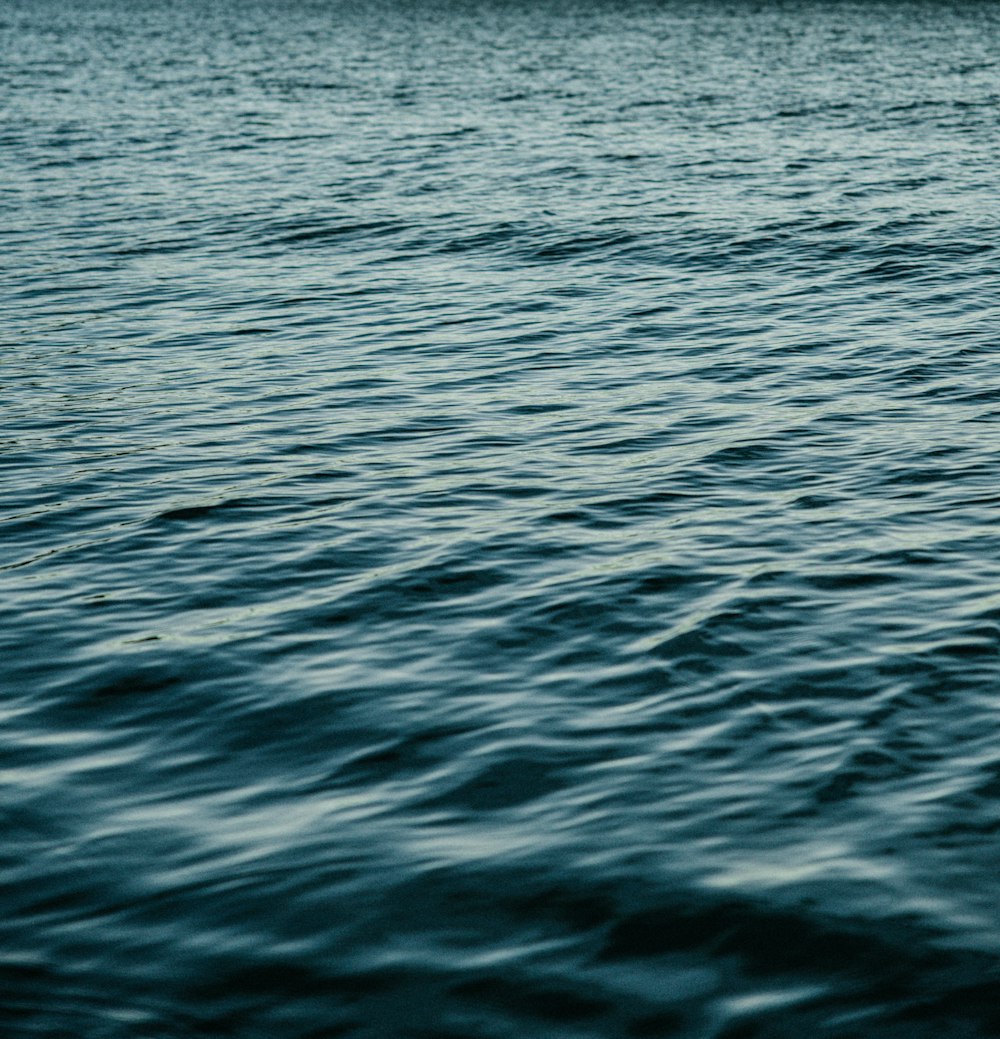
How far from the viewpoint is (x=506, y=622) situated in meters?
14.6

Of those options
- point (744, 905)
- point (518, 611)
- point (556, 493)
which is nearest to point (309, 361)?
point (556, 493)

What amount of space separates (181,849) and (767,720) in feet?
14.9

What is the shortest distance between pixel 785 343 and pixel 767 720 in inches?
530

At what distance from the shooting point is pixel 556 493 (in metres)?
18.2

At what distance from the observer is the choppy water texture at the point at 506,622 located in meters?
9.83

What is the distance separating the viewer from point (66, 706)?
43.7 ft

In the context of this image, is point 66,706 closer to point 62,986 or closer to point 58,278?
point 62,986

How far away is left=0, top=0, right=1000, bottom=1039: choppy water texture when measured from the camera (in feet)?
32.2

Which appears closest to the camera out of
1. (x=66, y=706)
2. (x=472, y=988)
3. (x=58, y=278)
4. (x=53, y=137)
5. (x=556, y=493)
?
(x=472, y=988)

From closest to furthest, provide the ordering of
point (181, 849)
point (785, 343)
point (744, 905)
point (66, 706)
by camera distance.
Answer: point (744, 905) < point (181, 849) < point (66, 706) < point (785, 343)

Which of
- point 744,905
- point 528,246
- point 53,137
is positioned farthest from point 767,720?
point 53,137

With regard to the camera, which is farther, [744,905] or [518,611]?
[518,611]

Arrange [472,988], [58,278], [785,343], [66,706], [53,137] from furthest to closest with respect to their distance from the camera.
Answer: [53,137]
[58,278]
[785,343]
[66,706]
[472,988]

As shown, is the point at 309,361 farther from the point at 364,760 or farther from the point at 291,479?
the point at 364,760
